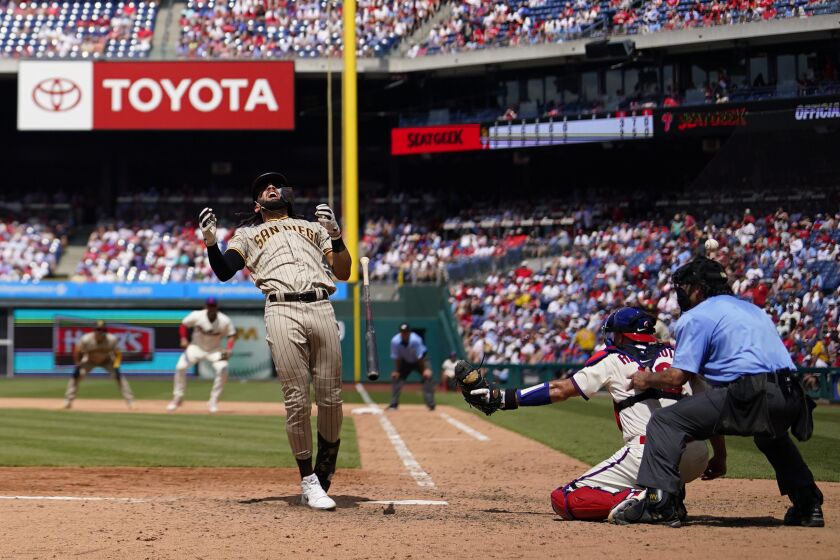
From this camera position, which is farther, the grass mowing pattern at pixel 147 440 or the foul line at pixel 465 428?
the foul line at pixel 465 428

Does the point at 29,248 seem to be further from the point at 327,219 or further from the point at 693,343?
the point at 693,343

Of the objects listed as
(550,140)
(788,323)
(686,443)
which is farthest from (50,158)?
(686,443)

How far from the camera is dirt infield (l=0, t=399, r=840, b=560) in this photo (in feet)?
19.9

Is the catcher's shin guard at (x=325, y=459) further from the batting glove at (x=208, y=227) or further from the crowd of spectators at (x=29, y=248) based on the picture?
the crowd of spectators at (x=29, y=248)

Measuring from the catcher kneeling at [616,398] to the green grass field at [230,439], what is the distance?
12.5 ft

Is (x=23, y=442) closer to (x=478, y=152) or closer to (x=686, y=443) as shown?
(x=686, y=443)

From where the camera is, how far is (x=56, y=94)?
38000 millimetres

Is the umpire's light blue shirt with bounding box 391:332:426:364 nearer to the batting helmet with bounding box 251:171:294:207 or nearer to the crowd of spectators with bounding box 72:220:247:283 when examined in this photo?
the batting helmet with bounding box 251:171:294:207

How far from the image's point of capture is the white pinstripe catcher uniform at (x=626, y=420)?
23.7 ft

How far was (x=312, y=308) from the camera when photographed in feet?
25.8

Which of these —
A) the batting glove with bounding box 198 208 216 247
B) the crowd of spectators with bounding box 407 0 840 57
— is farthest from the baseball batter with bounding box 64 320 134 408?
the crowd of spectators with bounding box 407 0 840 57

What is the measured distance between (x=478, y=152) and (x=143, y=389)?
49.3 ft

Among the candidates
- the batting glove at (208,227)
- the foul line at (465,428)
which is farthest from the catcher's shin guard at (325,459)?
the foul line at (465,428)

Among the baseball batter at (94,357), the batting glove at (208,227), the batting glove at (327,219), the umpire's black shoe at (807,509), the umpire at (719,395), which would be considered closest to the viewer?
the umpire at (719,395)
